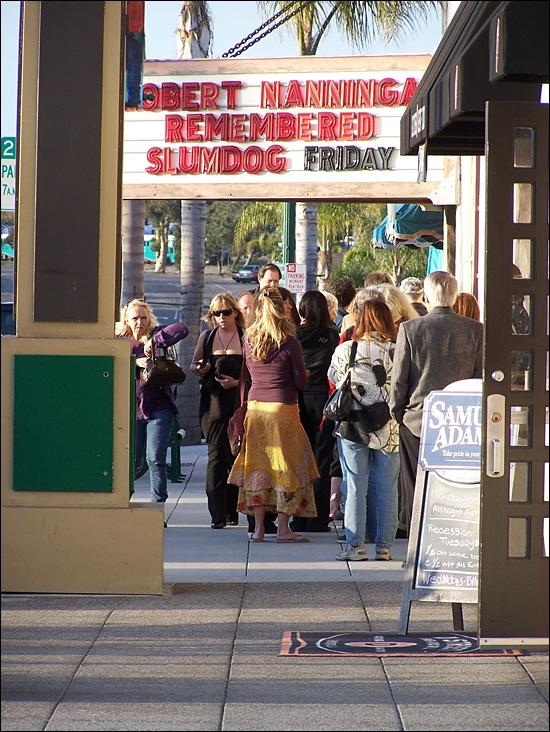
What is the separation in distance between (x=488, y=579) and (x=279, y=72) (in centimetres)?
803

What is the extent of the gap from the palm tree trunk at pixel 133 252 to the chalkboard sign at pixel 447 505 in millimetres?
10014

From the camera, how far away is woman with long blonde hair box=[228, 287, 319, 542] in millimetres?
9141

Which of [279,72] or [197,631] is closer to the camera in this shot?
[197,631]

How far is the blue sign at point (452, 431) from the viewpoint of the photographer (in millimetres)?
6367

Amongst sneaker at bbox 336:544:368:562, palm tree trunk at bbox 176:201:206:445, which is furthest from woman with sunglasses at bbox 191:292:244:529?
palm tree trunk at bbox 176:201:206:445

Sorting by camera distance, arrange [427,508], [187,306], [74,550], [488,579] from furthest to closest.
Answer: [187,306] → [74,550] → [427,508] → [488,579]

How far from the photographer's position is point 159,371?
33.0 ft

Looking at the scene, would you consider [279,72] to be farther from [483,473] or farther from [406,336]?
[483,473]

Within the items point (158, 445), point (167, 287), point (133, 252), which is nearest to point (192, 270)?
point (133, 252)

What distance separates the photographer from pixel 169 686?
5457 mm

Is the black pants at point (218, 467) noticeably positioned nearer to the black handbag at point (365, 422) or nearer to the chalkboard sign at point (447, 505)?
the black handbag at point (365, 422)

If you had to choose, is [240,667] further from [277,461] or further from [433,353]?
[277,461]

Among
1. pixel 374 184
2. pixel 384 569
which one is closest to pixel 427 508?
pixel 384 569

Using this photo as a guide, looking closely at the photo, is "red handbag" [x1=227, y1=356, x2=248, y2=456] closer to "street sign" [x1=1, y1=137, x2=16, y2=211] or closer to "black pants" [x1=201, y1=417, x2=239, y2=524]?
"black pants" [x1=201, y1=417, x2=239, y2=524]
